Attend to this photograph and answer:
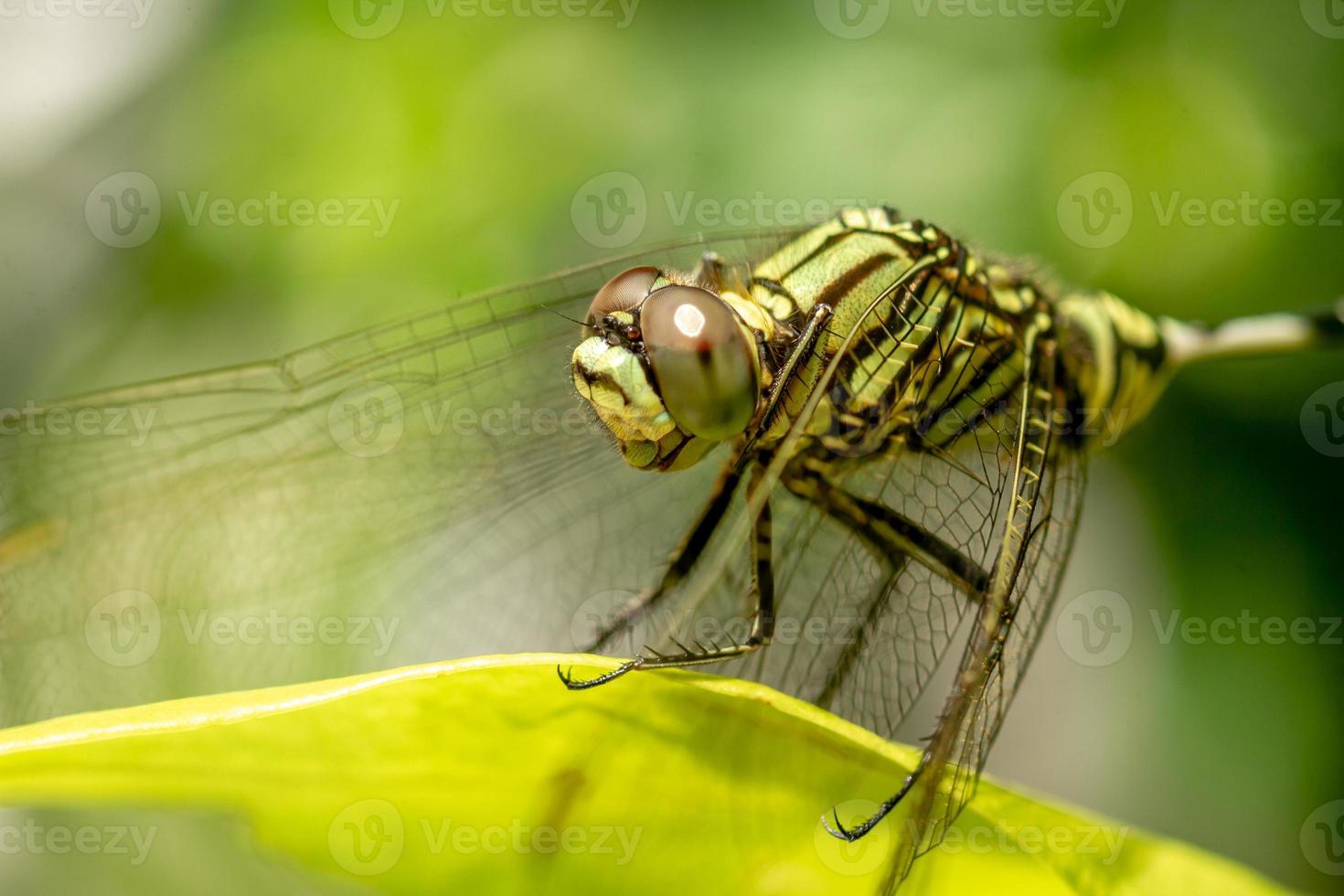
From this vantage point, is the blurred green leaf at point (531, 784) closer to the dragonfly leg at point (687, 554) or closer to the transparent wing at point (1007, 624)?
the transparent wing at point (1007, 624)

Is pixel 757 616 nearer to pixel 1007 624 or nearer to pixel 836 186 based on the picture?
pixel 1007 624

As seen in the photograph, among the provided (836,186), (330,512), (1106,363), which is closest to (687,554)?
(330,512)

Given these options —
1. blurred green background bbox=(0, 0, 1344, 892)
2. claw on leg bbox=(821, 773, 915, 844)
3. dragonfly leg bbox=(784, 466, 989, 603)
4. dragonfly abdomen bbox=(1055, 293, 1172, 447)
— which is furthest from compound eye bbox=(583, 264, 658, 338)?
blurred green background bbox=(0, 0, 1344, 892)

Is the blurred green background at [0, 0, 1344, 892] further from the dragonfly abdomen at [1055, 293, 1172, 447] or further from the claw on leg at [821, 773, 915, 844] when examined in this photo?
the claw on leg at [821, 773, 915, 844]

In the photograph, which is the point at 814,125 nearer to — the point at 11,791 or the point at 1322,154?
the point at 1322,154

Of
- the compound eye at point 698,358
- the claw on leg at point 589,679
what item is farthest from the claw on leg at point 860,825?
the compound eye at point 698,358
